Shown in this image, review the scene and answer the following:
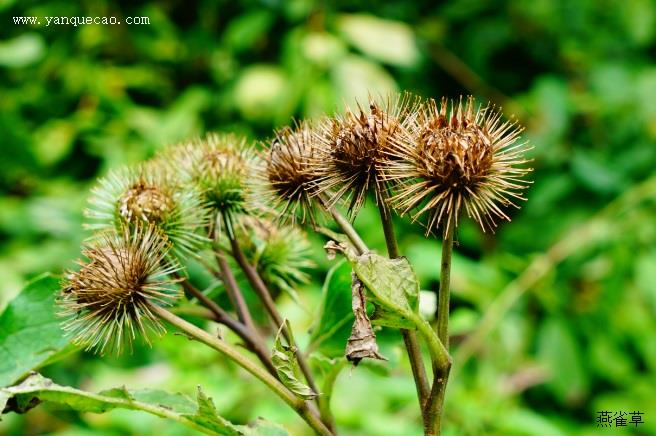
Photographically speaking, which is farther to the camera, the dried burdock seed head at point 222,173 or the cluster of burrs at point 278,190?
the dried burdock seed head at point 222,173

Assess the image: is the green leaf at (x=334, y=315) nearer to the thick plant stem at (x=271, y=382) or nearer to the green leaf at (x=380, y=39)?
the thick plant stem at (x=271, y=382)

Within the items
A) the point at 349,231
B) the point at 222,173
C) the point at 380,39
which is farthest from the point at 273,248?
the point at 380,39

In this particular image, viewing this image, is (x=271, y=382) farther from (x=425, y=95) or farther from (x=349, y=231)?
(x=425, y=95)

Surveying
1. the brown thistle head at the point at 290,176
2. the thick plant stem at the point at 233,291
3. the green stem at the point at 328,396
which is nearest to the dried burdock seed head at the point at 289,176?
the brown thistle head at the point at 290,176

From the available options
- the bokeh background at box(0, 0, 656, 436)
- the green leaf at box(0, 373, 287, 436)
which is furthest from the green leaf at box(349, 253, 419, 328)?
the bokeh background at box(0, 0, 656, 436)

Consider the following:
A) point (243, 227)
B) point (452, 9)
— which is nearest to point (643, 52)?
point (452, 9)

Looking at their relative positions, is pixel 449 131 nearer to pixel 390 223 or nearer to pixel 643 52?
pixel 390 223
